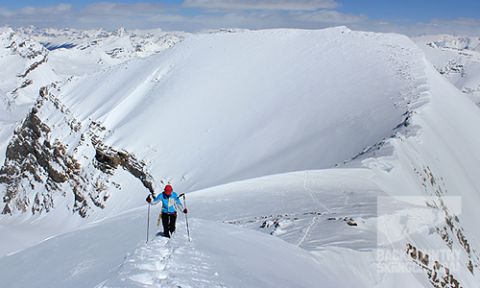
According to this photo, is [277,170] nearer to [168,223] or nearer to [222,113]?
[168,223]

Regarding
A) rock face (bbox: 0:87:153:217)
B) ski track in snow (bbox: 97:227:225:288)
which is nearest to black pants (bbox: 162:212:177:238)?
ski track in snow (bbox: 97:227:225:288)

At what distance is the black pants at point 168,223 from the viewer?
11.9m

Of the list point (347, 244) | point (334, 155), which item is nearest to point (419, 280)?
point (347, 244)

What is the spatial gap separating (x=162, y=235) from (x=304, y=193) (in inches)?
354

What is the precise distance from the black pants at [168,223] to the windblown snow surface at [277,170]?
1.05 ft

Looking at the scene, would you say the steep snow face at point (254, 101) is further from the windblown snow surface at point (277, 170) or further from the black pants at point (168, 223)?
the black pants at point (168, 223)

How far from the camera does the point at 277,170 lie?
101ft

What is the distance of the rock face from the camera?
180ft

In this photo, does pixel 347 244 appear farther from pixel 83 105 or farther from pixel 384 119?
pixel 83 105

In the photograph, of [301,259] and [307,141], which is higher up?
[307,141]

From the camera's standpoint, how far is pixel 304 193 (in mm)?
19828

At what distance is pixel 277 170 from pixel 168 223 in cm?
1920

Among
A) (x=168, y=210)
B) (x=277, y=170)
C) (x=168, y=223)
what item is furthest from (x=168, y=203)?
(x=277, y=170)

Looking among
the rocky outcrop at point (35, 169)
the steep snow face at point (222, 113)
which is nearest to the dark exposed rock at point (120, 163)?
the steep snow face at point (222, 113)
